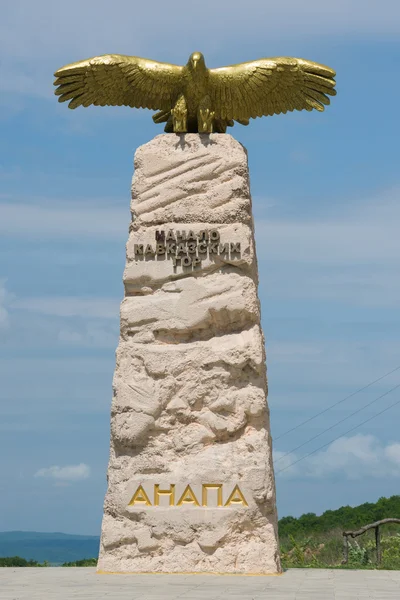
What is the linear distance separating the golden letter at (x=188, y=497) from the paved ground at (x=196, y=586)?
880mm

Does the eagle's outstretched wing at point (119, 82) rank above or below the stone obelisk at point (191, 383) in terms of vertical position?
above

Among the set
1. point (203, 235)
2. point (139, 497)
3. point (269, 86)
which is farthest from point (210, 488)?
point (269, 86)

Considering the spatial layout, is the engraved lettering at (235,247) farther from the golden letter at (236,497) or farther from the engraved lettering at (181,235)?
the golden letter at (236,497)

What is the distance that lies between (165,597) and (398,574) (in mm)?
4438

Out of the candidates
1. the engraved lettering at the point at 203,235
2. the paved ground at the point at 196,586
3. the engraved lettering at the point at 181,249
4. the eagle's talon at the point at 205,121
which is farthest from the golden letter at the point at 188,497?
the eagle's talon at the point at 205,121

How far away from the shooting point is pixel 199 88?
1304cm

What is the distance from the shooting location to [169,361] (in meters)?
12.4

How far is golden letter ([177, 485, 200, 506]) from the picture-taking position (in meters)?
12.2

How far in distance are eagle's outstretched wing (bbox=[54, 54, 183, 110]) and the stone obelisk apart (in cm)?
75

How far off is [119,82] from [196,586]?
21.2 feet

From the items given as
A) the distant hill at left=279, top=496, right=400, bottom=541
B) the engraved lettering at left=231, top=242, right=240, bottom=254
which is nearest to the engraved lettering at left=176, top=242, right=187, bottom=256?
the engraved lettering at left=231, top=242, right=240, bottom=254

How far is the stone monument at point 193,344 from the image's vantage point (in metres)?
12.1

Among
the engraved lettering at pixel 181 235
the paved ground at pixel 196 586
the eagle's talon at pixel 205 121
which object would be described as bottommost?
the paved ground at pixel 196 586

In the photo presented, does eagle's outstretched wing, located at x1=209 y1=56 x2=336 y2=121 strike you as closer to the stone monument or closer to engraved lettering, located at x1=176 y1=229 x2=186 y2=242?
the stone monument
